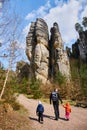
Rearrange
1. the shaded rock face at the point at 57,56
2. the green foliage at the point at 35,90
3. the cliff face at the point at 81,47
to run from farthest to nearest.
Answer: the cliff face at the point at 81,47 < the shaded rock face at the point at 57,56 < the green foliage at the point at 35,90

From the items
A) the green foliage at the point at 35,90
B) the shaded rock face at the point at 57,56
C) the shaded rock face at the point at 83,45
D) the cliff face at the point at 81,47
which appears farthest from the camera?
the cliff face at the point at 81,47

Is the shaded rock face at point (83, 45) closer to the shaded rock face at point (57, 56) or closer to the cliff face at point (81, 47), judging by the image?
the cliff face at point (81, 47)

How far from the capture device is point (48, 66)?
188 feet

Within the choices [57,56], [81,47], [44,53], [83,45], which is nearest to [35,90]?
[57,56]

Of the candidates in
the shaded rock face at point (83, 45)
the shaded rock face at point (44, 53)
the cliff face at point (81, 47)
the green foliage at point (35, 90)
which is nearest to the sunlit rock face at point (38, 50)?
the shaded rock face at point (44, 53)

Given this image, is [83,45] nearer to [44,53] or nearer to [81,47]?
[81,47]

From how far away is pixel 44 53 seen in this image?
188 ft

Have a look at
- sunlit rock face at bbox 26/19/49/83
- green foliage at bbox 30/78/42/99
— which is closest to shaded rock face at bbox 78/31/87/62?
sunlit rock face at bbox 26/19/49/83

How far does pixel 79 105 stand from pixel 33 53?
29915 mm

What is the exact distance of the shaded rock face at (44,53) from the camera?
182 ft

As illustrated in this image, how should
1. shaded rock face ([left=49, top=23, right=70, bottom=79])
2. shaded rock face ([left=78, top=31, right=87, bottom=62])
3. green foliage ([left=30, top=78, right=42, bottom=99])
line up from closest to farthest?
1. green foliage ([left=30, top=78, right=42, bottom=99])
2. shaded rock face ([left=49, top=23, right=70, bottom=79])
3. shaded rock face ([left=78, top=31, right=87, bottom=62])

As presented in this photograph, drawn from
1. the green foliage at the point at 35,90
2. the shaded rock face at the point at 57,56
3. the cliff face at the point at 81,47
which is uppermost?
the cliff face at the point at 81,47

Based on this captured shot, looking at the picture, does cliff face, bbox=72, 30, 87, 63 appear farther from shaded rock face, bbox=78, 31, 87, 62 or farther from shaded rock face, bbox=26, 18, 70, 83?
shaded rock face, bbox=26, 18, 70, 83

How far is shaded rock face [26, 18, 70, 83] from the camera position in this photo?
55.4 meters
